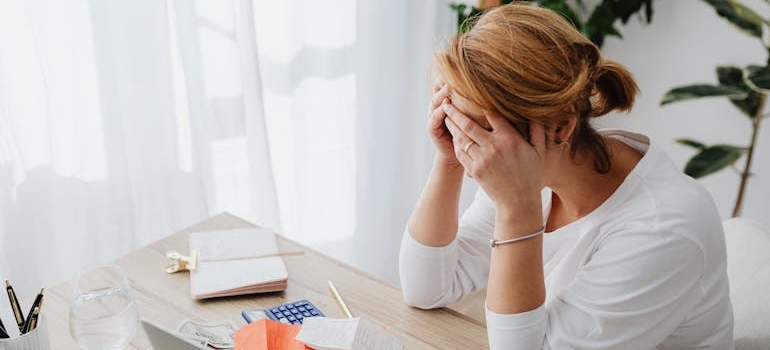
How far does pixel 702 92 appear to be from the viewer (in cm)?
234

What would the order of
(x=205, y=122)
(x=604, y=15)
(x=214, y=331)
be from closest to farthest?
1. (x=214, y=331)
2. (x=205, y=122)
3. (x=604, y=15)

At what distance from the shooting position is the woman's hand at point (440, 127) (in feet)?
3.87

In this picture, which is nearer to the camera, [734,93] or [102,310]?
[102,310]

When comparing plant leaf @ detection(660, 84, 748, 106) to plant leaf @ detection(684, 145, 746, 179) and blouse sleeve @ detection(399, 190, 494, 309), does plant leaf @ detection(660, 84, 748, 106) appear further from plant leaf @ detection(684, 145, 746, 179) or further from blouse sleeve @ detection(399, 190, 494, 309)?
blouse sleeve @ detection(399, 190, 494, 309)

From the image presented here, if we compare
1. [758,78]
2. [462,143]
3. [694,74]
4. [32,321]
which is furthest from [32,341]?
[694,74]

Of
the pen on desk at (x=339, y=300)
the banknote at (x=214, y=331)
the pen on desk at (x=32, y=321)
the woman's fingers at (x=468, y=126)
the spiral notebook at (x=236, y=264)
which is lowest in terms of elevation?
the pen on desk at (x=339, y=300)

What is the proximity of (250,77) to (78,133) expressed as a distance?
0.54 metres

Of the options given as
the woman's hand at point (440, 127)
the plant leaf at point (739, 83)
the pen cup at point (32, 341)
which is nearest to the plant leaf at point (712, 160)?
the plant leaf at point (739, 83)

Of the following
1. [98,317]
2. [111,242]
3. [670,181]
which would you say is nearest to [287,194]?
[111,242]

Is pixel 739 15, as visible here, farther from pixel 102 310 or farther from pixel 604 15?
pixel 102 310

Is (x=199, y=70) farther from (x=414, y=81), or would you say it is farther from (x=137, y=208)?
(x=414, y=81)

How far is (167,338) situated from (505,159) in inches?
22.6

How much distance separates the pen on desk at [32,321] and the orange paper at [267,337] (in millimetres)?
298

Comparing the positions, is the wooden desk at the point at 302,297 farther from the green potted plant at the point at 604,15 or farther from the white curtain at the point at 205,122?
the green potted plant at the point at 604,15
